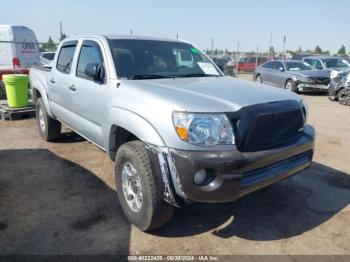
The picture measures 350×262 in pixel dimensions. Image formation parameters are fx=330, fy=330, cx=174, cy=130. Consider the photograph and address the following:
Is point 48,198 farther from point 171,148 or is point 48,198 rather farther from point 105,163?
point 171,148

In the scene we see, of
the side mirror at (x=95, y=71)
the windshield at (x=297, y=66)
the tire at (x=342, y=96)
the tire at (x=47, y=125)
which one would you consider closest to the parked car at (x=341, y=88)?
the tire at (x=342, y=96)

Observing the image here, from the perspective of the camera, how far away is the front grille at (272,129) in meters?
2.84

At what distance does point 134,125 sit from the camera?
309 cm

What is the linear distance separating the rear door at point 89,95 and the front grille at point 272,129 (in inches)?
68.9

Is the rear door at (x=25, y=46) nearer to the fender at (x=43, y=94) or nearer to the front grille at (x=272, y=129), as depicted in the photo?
the fender at (x=43, y=94)

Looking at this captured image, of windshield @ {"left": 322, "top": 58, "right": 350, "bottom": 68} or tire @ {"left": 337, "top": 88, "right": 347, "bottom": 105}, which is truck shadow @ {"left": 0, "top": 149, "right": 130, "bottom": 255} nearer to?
tire @ {"left": 337, "top": 88, "right": 347, "bottom": 105}

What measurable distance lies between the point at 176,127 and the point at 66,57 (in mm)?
3109

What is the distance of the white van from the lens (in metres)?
11.6

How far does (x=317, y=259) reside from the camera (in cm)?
293

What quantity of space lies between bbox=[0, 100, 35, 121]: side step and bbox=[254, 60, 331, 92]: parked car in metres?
10.4

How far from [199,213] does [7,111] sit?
622cm

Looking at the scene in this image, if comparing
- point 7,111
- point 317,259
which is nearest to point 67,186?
point 317,259

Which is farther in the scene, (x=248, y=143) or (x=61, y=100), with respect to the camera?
(x=61, y=100)

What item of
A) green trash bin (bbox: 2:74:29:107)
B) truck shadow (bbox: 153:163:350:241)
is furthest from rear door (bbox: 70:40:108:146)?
green trash bin (bbox: 2:74:29:107)
